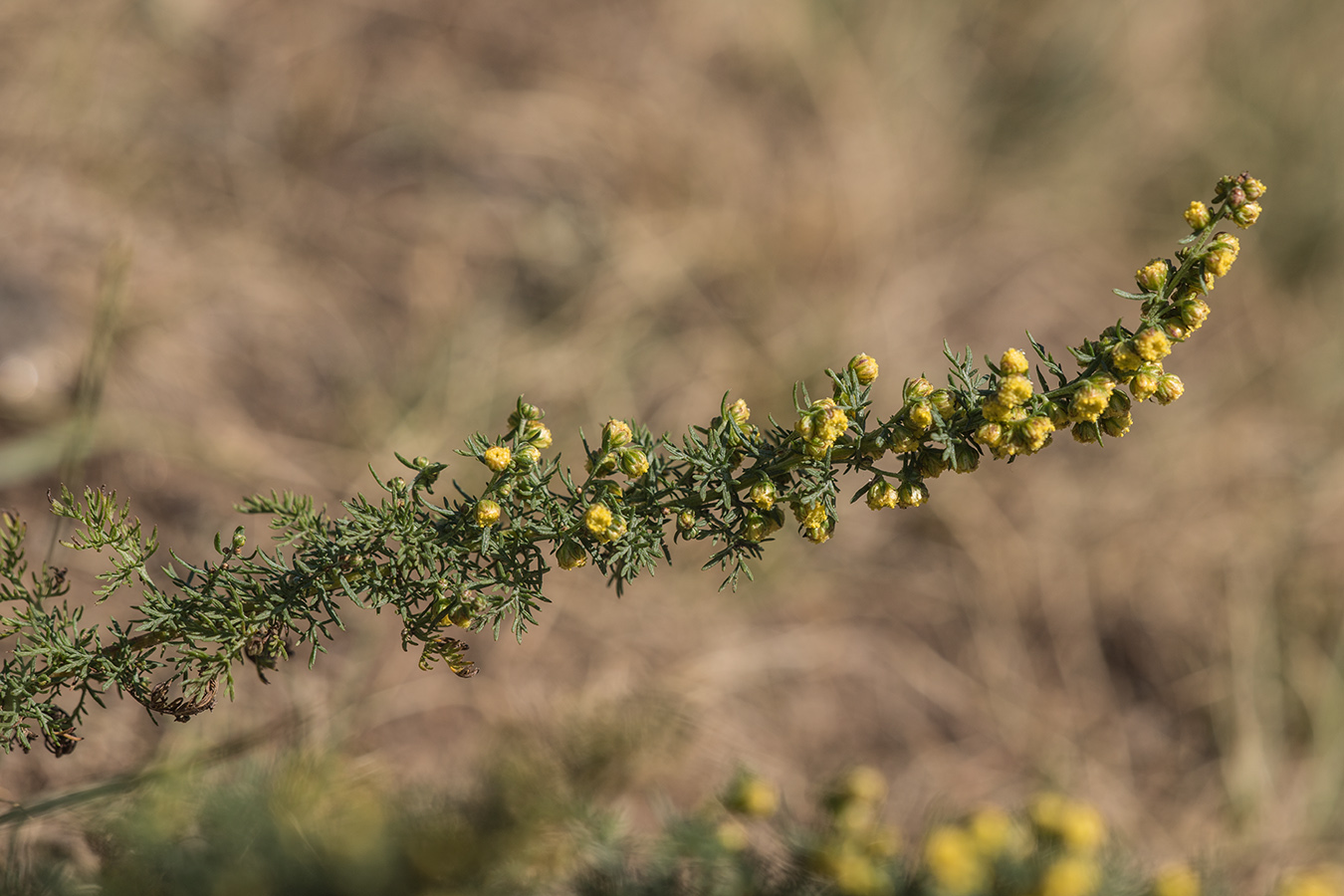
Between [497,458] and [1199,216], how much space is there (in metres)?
0.91

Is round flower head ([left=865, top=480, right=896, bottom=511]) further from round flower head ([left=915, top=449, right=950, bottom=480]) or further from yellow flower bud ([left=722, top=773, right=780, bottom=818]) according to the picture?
yellow flower bud ([left=722, top=773, right=780, bottom=818])

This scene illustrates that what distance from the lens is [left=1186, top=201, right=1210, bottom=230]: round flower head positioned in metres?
1.11

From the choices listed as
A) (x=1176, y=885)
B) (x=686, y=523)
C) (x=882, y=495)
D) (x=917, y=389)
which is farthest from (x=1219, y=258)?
(x=1176, y=885)

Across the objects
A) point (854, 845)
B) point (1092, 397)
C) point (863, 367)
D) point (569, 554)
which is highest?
point (863, 367)

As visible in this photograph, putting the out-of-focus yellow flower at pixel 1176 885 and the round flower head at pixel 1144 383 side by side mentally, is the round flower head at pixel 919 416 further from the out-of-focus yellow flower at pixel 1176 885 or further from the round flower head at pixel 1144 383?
the out-of-focus yellow flower at pixel 1176 885

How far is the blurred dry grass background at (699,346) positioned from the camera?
304 cm

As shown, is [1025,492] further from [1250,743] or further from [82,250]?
[82,250]

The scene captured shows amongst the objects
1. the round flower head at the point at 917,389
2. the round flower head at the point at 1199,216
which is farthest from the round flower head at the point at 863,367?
the round flower head at the point at 1199,216

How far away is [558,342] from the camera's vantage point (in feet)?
12.1

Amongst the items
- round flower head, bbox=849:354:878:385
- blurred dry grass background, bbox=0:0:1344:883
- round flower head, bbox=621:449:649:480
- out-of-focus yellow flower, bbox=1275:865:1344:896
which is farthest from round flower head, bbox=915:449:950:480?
out-of-focus yellow flower, bbox=1275:865:1344:896

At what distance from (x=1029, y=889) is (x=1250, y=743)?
202cm

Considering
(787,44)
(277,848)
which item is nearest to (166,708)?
(277,848)

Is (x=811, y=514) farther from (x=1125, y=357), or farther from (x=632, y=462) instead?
(x=1125, y=357)

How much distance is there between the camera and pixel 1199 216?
3.65 ft
